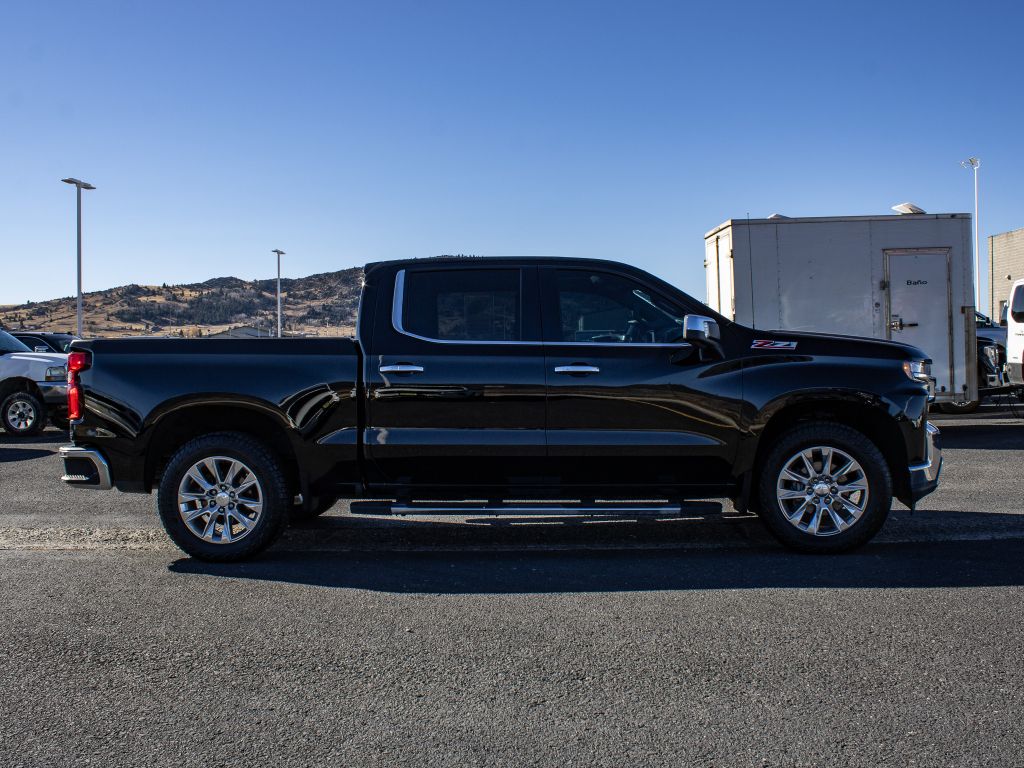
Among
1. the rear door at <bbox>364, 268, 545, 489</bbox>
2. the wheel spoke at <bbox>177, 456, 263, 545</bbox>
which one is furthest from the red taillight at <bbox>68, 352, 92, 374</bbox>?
the rear door at <bbox>364, 268, 545, 489</bbox>

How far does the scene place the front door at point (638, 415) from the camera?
6.12m

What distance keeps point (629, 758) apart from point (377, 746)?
86 centimetres

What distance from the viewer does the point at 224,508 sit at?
6156mm

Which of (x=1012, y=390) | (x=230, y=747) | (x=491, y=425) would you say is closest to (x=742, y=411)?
(x=491, y=425)

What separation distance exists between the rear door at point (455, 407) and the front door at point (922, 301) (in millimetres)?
8060

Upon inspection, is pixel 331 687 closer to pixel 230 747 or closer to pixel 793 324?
pixel 230 747

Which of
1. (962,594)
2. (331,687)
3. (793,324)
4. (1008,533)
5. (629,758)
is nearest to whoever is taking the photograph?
(629,758)

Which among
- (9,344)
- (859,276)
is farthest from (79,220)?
(859,276)

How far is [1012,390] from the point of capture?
14.6m

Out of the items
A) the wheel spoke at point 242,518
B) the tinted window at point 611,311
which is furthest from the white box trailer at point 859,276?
the wheel spoke at point 242,518

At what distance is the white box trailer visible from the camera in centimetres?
1253

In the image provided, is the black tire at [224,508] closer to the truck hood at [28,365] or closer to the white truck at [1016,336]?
the truck hood at [28,365]

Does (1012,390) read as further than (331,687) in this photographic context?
Yes

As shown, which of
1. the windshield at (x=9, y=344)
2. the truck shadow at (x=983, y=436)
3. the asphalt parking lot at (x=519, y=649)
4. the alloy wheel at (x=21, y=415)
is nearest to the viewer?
the asphalt parking lot at (x=519, y=649)
